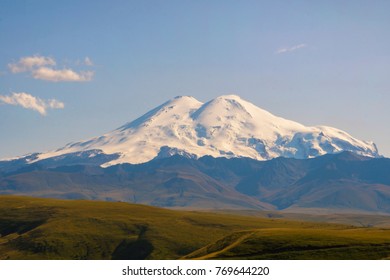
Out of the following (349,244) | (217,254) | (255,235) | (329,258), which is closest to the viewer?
(329,258)

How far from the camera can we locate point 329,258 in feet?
503
